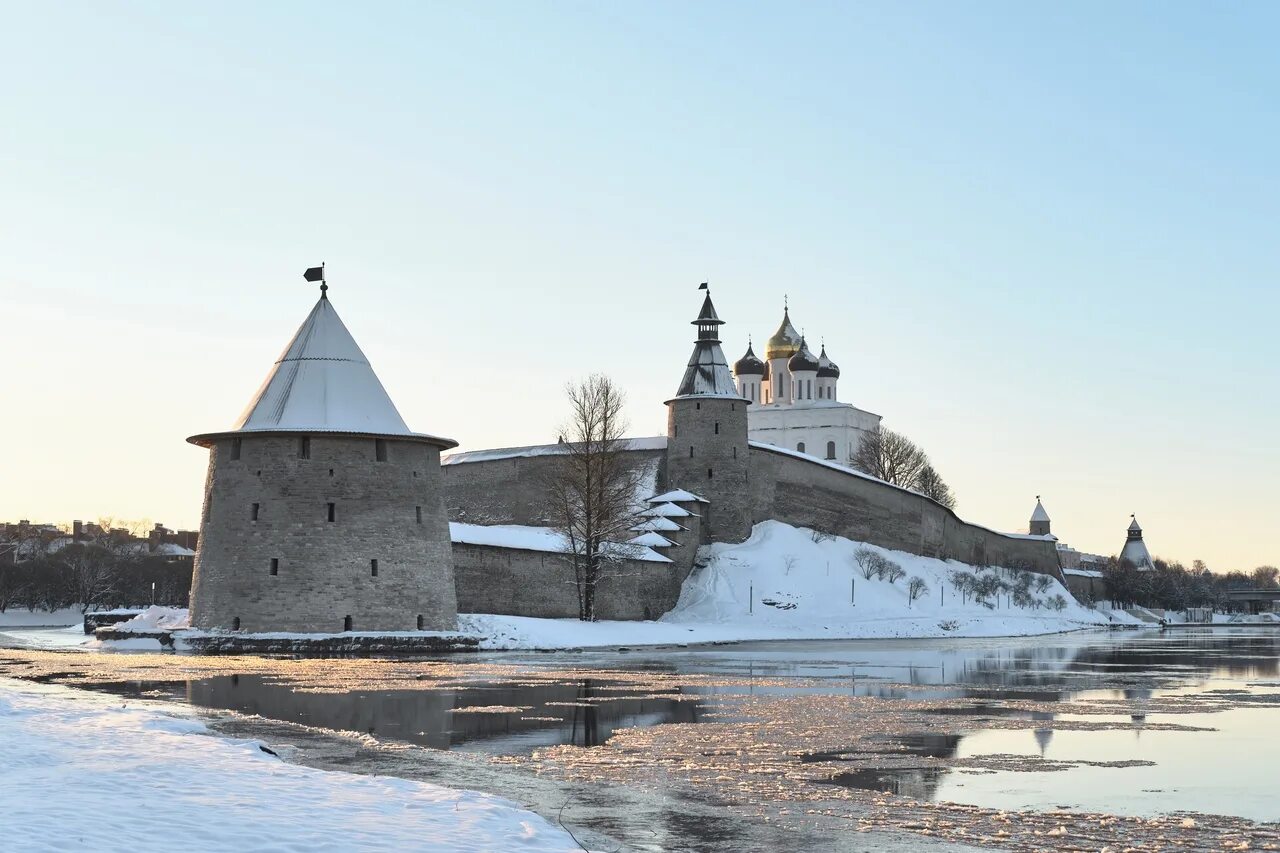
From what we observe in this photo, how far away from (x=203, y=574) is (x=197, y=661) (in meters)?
7.16

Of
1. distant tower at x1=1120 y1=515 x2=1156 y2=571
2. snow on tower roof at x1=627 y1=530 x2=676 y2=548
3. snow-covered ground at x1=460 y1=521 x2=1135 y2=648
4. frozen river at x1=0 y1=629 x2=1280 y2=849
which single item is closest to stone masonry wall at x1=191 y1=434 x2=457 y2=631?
snow-covered ground at x1=460 y1=521 x2=1135 y2=648

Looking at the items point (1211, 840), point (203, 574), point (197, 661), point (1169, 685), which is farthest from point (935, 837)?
point (203, 574)

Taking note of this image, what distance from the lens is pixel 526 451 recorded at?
55.8 m

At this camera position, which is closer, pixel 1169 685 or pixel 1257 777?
pixel 1257 777

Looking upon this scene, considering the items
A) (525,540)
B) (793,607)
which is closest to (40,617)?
(525,540)

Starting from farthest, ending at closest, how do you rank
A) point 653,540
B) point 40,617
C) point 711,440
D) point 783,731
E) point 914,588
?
point 40,617
point 914,588
point 711,440
point 653,540
point 783,731

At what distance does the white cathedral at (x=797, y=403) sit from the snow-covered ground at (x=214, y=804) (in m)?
Answer: 68.6

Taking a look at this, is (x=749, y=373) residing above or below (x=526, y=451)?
above

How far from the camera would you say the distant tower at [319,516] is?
31312 mm

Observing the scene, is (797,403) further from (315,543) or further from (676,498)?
(315,543)

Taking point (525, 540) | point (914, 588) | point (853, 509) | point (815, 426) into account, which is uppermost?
point (815, 426)

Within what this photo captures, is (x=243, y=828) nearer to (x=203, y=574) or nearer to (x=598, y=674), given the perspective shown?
(x=598, y=674)

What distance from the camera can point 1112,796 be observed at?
9.68m

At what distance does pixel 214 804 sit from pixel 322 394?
980 inches
